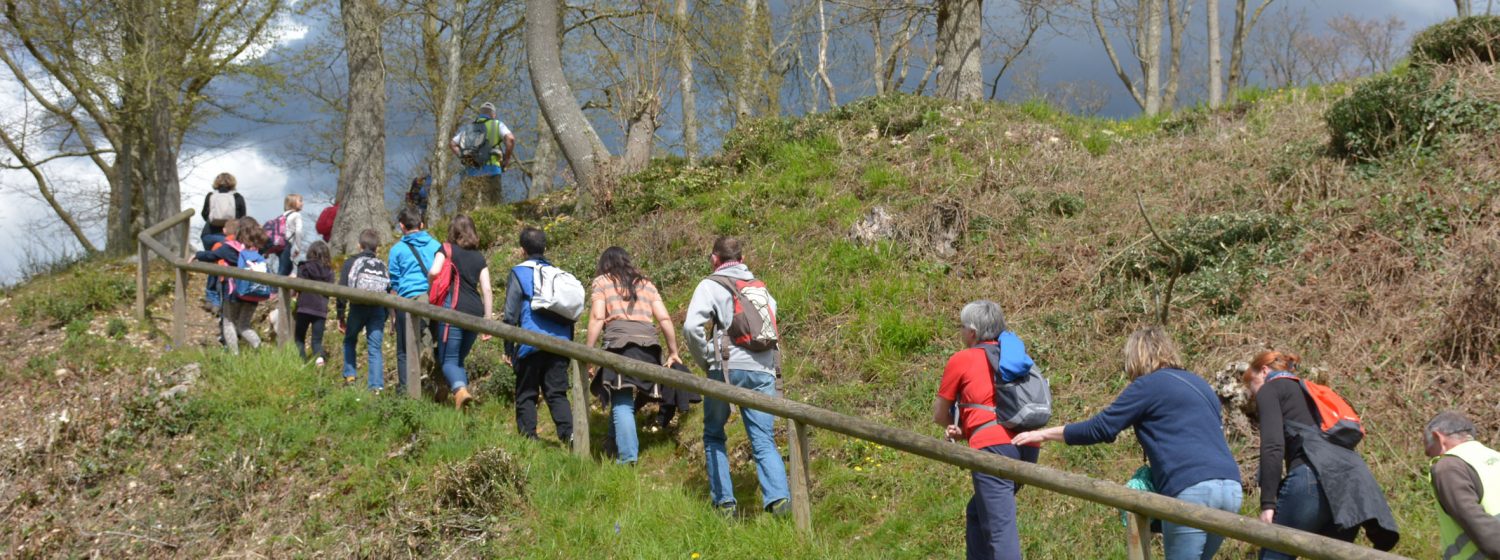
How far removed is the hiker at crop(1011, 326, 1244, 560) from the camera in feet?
16.0

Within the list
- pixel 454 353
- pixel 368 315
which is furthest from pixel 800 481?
pixel 368 315

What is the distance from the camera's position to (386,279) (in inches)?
396

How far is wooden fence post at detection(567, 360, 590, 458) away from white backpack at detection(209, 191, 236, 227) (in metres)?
6.70

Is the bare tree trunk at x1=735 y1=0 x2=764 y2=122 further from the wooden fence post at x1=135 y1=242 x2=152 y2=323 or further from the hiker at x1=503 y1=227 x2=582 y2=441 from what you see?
the hiker at x1=503 y1=227 x2=582 y2=441

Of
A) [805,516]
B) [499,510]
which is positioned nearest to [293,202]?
[499,510]

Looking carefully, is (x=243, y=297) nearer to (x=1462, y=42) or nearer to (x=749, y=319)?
(x=749, y=319)

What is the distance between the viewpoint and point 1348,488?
504 centimetres

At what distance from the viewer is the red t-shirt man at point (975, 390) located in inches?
215

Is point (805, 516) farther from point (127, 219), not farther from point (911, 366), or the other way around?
point (127, 219)

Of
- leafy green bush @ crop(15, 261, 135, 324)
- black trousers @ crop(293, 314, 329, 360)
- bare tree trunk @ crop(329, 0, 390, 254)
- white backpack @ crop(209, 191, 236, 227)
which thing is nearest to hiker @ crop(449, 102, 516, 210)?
bare tree trunk @ crop(329, 0, 390, 254)

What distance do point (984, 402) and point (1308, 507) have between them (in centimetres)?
150

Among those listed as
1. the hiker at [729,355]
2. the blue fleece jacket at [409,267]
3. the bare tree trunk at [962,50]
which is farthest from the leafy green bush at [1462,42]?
the blue fleece jacket at [409,267]

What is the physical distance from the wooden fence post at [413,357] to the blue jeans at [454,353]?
0.60 ft

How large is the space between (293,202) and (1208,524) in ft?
34.1
